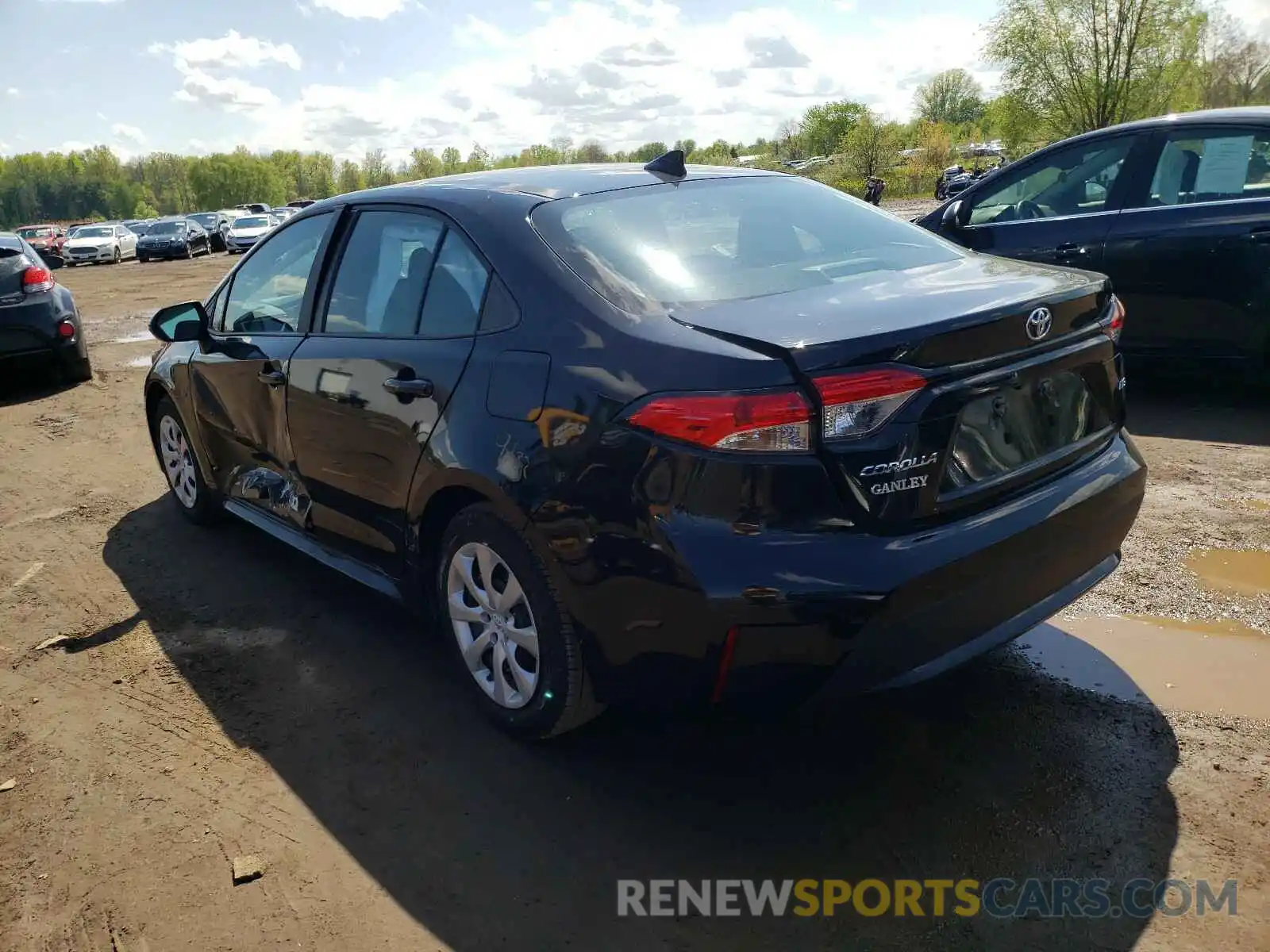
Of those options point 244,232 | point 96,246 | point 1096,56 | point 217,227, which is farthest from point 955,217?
point 217,227

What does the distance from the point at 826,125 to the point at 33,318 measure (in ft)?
301

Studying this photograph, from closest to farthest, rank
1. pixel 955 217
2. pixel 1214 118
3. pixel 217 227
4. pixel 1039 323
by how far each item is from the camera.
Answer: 1. pixel 1039 323
2. pixel 1214 118
3. pixel 955 217
4. pixel 217 227

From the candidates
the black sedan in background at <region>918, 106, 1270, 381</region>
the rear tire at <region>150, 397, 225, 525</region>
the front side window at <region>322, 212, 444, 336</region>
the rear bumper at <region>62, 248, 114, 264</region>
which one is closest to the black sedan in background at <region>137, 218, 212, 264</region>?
the rear bumper at <region>62, 248, 114, 264</region>

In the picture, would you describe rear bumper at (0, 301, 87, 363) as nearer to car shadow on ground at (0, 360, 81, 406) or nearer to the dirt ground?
car shadow on ground at (0, 360, 81, 406)

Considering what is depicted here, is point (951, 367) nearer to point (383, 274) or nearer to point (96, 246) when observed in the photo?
point (383, 274)

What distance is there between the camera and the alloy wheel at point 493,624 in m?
2.85

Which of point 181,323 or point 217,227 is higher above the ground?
point 217,227

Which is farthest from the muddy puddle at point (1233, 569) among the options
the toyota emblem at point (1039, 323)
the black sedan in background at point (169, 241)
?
the black sedan in background at point (169, 241)

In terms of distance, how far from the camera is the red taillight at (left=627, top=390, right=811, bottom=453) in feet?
7.46

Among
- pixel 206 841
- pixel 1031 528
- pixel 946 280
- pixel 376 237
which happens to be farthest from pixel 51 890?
pixel 946 280

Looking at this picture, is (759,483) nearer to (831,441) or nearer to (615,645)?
(831,441)

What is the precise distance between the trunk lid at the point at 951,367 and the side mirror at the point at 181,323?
9.52 feet

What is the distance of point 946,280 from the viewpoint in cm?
281

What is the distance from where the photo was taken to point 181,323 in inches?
179
